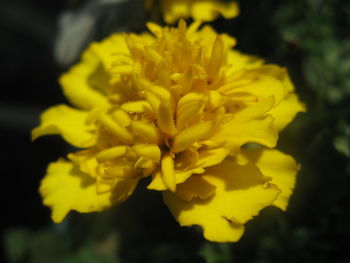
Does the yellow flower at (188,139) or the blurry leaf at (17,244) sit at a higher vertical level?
the yellow flower at (188,139)

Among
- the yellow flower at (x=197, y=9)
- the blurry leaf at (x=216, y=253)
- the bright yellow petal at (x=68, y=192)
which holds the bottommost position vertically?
the blurry leaf at (x=216, y=253)

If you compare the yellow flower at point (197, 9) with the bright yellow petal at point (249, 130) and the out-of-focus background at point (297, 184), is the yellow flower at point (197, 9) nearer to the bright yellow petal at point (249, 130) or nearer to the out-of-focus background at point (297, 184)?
the out-of-focus background at point (297, 184)

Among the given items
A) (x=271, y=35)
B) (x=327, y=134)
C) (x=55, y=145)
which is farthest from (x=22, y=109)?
(x=327, y=134)

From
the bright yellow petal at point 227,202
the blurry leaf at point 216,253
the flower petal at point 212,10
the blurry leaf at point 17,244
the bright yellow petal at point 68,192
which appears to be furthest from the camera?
the blurry leaf at point 17,244

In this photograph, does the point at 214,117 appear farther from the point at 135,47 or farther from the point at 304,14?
the point at 304,14

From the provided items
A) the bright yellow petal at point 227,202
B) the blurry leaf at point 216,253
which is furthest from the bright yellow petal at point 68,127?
the blurry leaf at point 216,253

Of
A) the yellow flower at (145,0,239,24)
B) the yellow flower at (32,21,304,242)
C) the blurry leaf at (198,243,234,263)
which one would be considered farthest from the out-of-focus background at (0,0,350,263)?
the yellow flower at (32,21,304,242)
